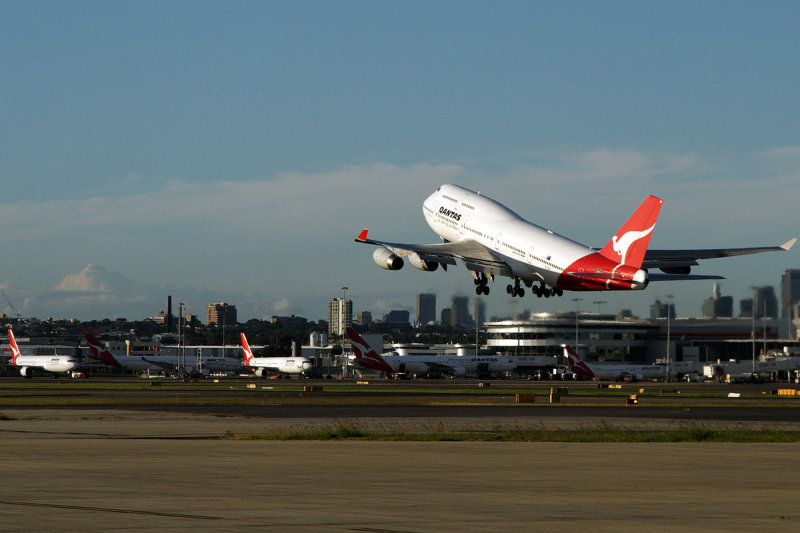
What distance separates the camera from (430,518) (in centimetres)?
2008

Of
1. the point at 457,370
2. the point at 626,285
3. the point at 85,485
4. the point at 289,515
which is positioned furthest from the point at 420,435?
the point at 457,370

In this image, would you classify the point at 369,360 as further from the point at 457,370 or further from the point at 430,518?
the point at 430,518

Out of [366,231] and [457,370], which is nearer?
[366,231]

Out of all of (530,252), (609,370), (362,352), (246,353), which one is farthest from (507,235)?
(246,353)

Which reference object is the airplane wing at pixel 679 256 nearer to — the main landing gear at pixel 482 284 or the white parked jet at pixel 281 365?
the main landing gear at pixel 482 284

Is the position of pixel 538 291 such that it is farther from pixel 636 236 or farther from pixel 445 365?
pixel 445 365

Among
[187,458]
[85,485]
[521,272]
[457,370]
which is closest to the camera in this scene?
[85,485]

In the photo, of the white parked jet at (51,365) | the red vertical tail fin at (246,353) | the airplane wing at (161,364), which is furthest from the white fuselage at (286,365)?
the white parked jet at (51,365)

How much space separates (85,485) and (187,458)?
8074mm

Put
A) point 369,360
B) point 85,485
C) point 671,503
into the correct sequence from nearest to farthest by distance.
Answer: point 671,503 → point 85,485 → point 369,360

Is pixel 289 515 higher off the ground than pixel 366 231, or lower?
lower

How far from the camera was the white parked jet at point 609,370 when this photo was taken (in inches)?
6934

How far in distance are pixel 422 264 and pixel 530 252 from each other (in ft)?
30.2

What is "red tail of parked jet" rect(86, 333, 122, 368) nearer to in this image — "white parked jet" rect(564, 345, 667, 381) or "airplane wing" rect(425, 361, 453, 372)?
"airplane wing" rect(425, 361, 453, 372)
